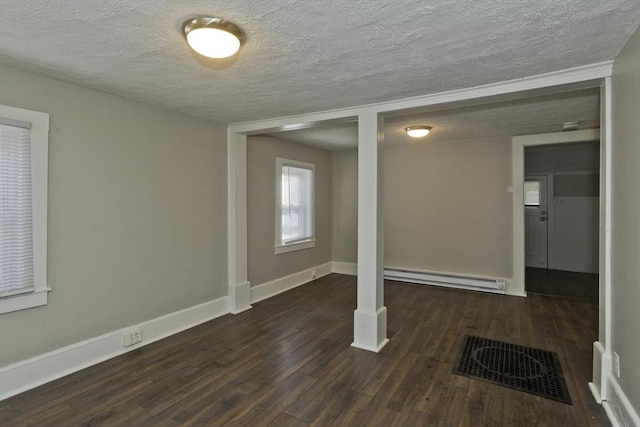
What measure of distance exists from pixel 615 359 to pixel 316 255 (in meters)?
4.28

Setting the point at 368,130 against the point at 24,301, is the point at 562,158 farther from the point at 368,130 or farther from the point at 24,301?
the point at 24,301

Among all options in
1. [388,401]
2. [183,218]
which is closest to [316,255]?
[183,218]

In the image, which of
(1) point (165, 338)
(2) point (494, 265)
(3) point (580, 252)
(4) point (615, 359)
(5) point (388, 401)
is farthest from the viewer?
(3) point (580, 252)

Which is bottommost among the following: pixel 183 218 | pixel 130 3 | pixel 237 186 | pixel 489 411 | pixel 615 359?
pixel 489 411

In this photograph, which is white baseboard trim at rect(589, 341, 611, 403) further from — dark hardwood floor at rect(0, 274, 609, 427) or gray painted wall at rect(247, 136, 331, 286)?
gray painted wall at rect(247, 136, 331, 286)

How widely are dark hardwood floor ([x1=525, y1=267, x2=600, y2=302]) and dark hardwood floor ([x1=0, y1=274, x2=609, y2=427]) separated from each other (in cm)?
113

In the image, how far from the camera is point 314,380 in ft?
8.32

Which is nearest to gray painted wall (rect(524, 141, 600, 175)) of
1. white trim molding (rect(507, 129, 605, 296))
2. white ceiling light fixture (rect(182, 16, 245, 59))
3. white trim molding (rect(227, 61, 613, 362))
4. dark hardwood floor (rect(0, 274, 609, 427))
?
white trim molding (rect(507, 129, 605, 296))

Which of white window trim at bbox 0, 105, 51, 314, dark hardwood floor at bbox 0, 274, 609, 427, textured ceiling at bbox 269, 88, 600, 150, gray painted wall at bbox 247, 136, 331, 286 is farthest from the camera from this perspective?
gray painted wall at bbox 247, 136, 331, 286

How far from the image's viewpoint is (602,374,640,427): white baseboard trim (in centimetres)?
180

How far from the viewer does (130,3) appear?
4.97 ft

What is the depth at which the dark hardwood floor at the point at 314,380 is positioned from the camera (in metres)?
2.10

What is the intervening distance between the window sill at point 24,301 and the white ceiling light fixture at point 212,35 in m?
2.18

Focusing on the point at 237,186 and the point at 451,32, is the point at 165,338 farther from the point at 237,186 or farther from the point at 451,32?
the point at 451,32
